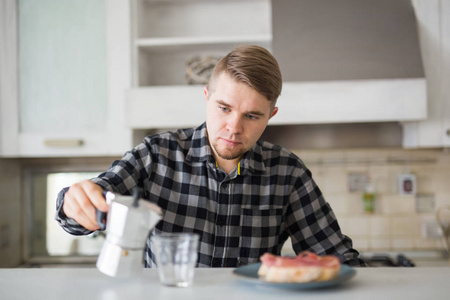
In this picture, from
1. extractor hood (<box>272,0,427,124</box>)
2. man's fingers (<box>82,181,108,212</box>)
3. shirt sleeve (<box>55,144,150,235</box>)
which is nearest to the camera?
man's fingers (<box>82,181,108,212</box>)

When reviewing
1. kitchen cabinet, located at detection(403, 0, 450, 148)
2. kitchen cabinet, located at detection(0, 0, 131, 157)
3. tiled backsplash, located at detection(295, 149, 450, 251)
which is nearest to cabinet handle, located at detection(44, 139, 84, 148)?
kitchen cabinet, located at detection(0, 0, 131, 157)

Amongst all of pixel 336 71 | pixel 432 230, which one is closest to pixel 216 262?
pixel 336 71

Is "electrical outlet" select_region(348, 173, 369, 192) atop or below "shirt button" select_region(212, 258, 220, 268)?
atop

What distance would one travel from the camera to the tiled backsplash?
2568 millimetres

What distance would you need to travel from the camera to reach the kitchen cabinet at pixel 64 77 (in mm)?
2371

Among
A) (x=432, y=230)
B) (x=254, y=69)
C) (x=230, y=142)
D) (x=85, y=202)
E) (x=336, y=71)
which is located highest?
(x=336, y=71)

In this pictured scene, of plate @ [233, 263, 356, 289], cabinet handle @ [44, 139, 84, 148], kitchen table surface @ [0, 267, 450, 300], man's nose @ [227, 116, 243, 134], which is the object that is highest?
man's nose @ [227, 116, 243, 134]

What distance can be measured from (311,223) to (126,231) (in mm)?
710

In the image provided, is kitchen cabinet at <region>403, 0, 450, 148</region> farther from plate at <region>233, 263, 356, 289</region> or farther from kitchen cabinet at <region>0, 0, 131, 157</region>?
plate at <region>233, 263, 356, 289</region>

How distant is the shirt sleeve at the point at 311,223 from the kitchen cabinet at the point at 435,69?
96 centimetres

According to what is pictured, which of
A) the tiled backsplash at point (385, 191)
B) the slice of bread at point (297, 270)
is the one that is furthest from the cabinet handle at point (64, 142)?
the slice of bread at point (297, 270)

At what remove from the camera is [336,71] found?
7.36 feet

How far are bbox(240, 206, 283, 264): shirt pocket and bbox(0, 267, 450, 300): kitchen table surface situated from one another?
418 millimetres

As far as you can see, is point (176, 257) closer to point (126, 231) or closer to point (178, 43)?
point (126, 231)
